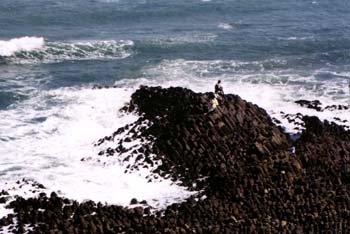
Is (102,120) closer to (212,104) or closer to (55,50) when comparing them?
(212,104)

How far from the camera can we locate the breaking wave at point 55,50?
3941 centimetres

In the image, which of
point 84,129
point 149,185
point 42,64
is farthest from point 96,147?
point 42,64

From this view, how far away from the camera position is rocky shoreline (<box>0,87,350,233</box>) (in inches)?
754

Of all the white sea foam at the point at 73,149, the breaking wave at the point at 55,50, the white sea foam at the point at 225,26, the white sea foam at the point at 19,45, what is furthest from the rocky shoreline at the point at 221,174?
the white sea foam at the point at 225,26

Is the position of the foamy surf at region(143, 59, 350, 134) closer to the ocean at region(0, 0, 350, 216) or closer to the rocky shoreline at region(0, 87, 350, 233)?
the ocean at region(0, 0, 350, 216)

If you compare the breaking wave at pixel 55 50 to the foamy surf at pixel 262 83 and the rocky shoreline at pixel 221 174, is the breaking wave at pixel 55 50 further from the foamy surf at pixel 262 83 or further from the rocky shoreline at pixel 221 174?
the rocky shoreline at pixel 221 174

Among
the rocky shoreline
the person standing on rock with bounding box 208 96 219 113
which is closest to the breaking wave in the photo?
the rocky shoreline

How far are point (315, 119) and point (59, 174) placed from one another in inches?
457

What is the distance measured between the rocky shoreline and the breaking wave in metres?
13.6

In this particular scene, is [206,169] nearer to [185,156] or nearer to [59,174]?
[185,156]

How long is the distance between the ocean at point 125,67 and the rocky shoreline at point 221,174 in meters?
0.96

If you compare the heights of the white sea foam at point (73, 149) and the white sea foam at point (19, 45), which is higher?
the white sea foam at point (19, 45)

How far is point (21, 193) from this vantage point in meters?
20.9

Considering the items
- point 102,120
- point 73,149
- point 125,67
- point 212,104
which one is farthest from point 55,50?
point 212,104
